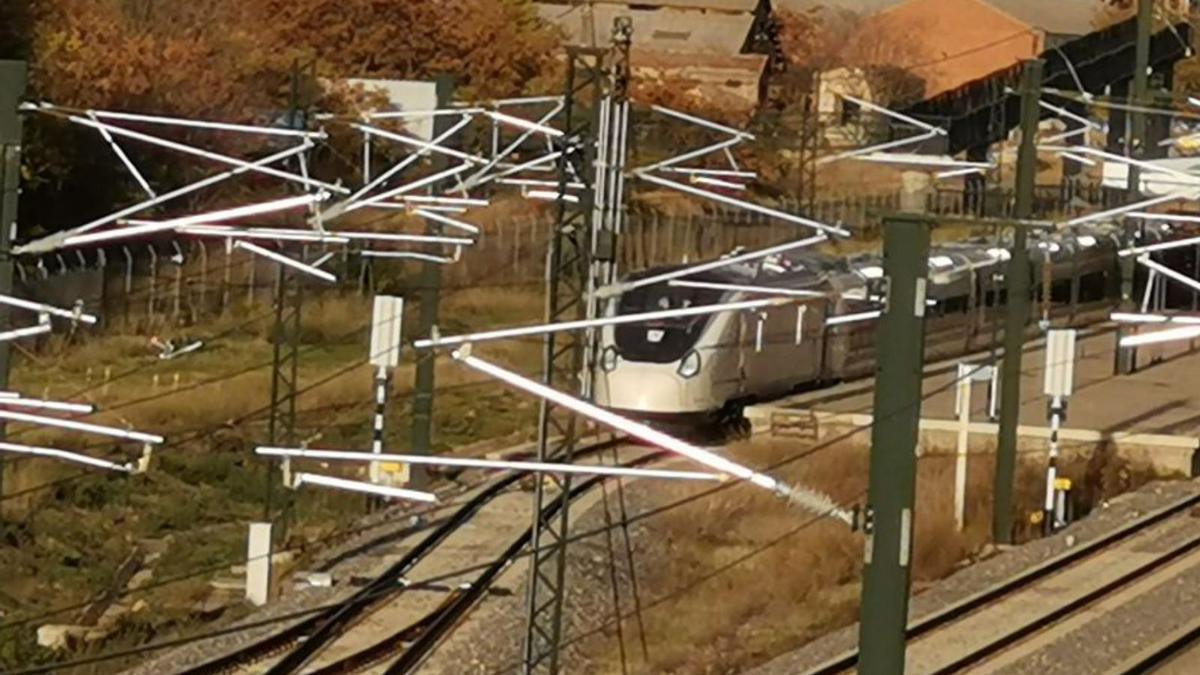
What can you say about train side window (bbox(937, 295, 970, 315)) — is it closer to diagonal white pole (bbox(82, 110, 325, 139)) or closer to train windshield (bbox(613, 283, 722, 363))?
train windshield (bbox(613, 283, 722, 363))

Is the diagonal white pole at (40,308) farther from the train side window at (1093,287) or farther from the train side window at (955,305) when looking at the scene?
the train side window at (1093,287)

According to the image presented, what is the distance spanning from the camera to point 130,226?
9.88 meters

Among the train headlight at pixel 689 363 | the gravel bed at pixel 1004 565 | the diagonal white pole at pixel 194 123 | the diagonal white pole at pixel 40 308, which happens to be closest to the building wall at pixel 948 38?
the train headlight at pixel 689 363

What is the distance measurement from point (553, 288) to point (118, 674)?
377 cm

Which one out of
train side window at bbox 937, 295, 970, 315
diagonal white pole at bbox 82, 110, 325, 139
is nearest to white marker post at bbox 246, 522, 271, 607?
diagonal white pole at bbox 82, 110, 325, 139

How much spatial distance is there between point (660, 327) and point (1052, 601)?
6927 millimetres

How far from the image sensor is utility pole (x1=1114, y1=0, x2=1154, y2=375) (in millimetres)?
22189

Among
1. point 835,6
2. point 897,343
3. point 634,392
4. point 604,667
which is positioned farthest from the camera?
point 835,6

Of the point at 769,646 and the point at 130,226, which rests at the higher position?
the point at 130,226

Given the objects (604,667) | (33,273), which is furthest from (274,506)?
(33,273)

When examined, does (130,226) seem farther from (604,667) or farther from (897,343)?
(604,667)

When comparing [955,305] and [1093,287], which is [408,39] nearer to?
[1093,287]

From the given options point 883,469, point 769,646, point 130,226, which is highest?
point 130,226

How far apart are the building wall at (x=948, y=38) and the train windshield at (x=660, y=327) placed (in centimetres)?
4302
